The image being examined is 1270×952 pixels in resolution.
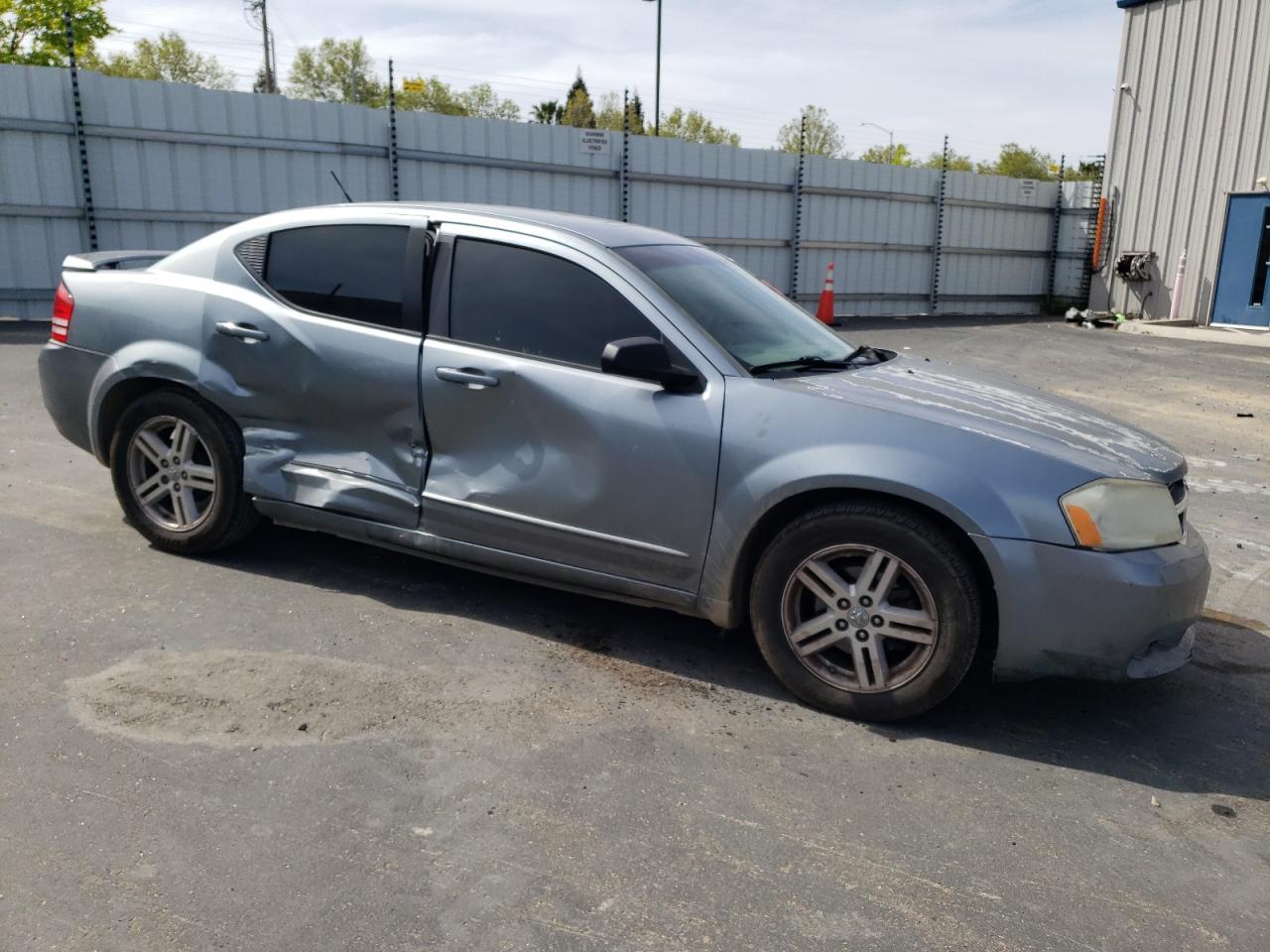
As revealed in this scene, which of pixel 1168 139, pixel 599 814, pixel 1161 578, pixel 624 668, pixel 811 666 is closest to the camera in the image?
pixel 599 814

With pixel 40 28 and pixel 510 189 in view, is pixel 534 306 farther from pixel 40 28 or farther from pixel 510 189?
pixel 40 28

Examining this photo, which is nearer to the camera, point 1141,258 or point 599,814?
point 599,814

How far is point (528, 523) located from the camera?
3.85 meters

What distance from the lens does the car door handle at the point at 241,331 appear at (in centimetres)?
432

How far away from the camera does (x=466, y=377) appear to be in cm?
390

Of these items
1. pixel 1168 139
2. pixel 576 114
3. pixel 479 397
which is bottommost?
pixel 479 397

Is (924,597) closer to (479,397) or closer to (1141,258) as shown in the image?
(479,397)

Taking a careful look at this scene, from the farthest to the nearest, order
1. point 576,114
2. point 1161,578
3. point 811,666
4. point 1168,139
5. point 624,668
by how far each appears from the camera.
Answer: point 576,114
point 1168,139
point 624,668
point 811,666
point 1161,578

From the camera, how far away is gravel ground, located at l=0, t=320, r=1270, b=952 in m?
2.41

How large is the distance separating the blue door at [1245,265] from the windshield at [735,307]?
17.3 meters

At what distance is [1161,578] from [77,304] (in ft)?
15.1

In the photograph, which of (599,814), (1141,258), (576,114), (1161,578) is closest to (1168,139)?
(1141,258)

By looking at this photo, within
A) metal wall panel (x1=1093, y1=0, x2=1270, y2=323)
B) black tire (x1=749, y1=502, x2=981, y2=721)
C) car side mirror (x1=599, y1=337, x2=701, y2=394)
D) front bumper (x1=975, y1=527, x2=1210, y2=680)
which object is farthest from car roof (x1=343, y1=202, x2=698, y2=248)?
metal wall panel (x1=1093, y1=0, x2=1270, y2=323)

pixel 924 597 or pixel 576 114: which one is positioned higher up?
pixel 576 114
